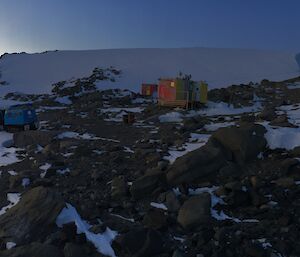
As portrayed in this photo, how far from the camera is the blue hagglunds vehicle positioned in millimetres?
21656

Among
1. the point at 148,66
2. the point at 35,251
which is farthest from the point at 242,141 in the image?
the point at 148,66

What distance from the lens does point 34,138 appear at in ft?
57.1

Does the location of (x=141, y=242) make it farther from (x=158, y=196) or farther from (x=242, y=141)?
(x=242, y=141)

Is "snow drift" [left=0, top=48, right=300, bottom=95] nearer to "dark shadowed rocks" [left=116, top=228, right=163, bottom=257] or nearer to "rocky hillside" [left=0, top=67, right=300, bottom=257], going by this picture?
"rocky hillside" [left=0, top=67, right=300, bottom=257]

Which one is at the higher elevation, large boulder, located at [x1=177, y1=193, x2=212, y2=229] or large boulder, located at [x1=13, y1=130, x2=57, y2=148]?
large boulder, located at [x1=177, y1=193, x2=212, y2=229]

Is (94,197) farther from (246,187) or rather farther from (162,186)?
(246,187)

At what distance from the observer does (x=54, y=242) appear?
323 inches

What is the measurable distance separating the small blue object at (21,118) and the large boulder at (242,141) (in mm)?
12100

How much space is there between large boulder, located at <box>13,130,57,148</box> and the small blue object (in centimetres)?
379

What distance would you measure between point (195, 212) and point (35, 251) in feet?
10.2

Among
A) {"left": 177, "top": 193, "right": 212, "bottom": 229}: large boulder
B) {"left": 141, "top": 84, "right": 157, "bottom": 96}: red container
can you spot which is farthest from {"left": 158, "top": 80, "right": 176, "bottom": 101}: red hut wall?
{"left": 177, "top": 193, "right": 212, "bottom": 229}: large boulder

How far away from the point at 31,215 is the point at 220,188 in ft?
13.2

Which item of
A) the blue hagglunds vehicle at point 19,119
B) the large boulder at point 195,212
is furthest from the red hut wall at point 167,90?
the large boulder at point 195,212

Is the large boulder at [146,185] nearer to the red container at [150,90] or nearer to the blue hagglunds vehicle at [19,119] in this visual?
the blue hagglunds vehicle at [19,119]
